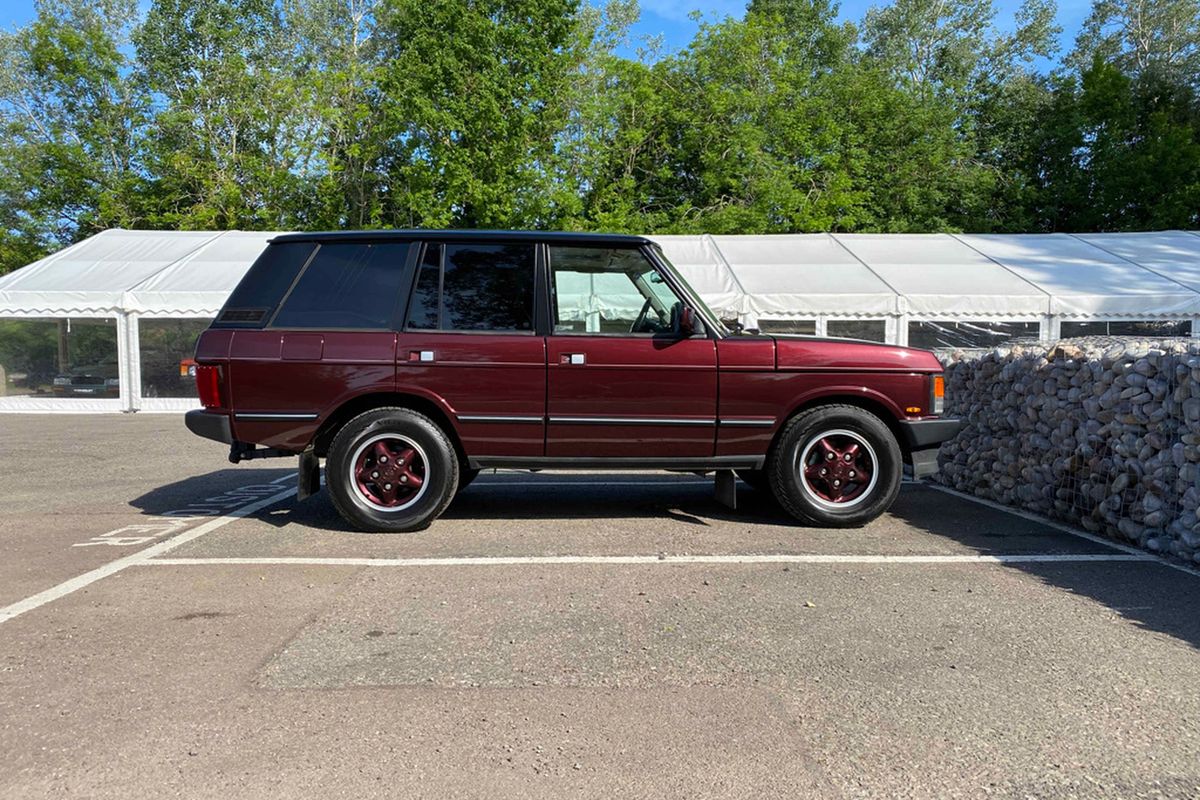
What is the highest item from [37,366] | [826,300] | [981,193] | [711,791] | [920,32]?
[920,32]

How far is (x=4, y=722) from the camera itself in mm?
2904

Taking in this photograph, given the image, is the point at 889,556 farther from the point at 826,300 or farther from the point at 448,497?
the point at 826,300

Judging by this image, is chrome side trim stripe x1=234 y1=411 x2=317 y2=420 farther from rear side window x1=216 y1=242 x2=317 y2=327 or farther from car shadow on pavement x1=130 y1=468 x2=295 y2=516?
car shadow on pavement x1=130 y1=468 x2=295 y2=516

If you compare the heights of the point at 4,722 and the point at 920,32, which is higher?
the point at 920,32

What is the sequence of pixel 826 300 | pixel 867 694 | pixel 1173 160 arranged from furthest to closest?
pixel 1173 160, pixel 826 300, pixel 867 694

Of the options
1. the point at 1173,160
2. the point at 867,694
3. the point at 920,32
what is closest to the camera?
the point at 867,694

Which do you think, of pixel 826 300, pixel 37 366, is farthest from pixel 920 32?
pixel 37 366

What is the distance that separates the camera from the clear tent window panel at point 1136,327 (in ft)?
50.0

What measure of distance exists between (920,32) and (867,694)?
140ft

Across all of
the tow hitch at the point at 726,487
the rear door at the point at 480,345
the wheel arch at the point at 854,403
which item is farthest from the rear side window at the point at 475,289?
the wheel arch at the point at 854,403

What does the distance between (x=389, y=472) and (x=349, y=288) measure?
140 cm

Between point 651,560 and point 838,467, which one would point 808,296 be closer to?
point 838,467

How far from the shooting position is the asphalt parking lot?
2.59 meters

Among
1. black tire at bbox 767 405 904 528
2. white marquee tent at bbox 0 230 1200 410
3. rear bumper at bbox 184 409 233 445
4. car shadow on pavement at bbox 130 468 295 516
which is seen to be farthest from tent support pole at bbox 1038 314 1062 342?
rear bumper at bbox 184 409 233 445
